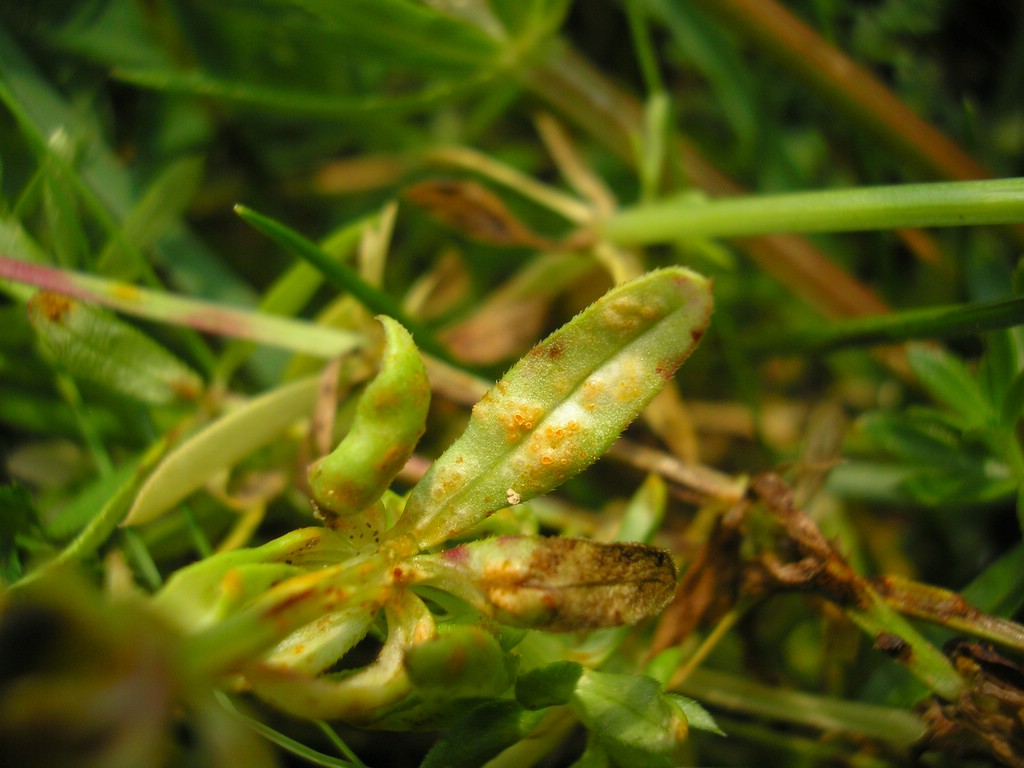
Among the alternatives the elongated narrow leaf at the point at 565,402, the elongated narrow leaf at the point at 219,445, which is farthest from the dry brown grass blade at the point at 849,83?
the elongated narrow leaf at the point at 219,445

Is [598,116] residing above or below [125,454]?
above

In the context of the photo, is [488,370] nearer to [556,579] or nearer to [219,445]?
[219,445]

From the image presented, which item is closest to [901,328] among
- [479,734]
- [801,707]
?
[801,707]

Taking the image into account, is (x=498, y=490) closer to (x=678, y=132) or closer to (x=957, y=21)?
(x=678, y=132)

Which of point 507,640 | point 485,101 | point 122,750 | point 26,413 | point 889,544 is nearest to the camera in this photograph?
point 122,750

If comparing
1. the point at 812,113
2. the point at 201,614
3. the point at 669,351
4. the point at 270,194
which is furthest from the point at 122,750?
the point at 812,113

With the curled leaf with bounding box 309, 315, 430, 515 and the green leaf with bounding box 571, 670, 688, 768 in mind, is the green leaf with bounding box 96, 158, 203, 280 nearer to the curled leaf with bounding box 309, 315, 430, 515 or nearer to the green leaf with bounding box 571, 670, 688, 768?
the curled leaf with bounding box 309, 315, 430, 515

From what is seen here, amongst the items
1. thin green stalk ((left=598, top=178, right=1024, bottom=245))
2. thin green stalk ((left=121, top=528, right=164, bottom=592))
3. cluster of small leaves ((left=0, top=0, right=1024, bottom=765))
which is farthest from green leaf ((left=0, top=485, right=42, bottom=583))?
thin green stalk ((left=598, top=178, right=1024, bottom=245))
